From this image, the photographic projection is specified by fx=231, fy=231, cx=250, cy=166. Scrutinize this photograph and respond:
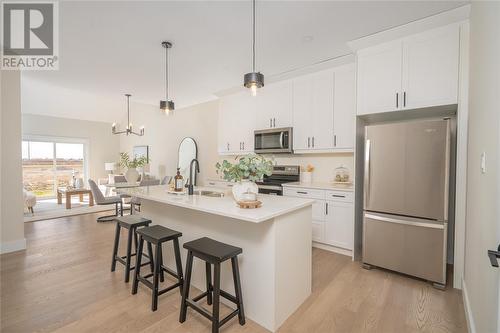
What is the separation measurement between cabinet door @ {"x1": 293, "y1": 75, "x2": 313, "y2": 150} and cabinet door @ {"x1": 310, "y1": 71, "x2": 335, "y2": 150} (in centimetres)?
7

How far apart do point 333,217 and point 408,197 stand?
38.9 inches

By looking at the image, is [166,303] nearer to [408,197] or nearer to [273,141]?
[408,197]

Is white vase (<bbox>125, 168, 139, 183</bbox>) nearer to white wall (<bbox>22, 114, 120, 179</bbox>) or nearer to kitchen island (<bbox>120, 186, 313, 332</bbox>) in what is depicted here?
kitchen island (<bbox>120, 186, 313, 332</bbox>)

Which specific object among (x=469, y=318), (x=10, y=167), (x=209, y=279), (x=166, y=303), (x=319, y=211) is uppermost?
(x=10, y=167)

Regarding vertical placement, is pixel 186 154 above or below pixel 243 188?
above

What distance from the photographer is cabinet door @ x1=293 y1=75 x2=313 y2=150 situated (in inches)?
147

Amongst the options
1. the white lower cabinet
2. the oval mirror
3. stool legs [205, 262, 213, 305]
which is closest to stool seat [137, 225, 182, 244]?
stool legs [205, 262, 213, 305]

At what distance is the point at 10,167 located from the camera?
3203 millimetres

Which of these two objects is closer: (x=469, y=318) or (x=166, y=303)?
(x=469, y=318)

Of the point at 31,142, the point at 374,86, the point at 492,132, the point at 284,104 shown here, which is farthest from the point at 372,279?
the point at 31,142

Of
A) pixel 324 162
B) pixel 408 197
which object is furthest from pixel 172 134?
pixel 408 197

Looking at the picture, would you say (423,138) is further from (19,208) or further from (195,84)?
(19,208)

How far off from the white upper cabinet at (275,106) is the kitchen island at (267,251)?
225 centimetres

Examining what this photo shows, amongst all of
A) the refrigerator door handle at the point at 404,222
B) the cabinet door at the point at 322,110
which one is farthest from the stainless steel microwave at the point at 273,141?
the refrigerator door handle at the point at 404,222
